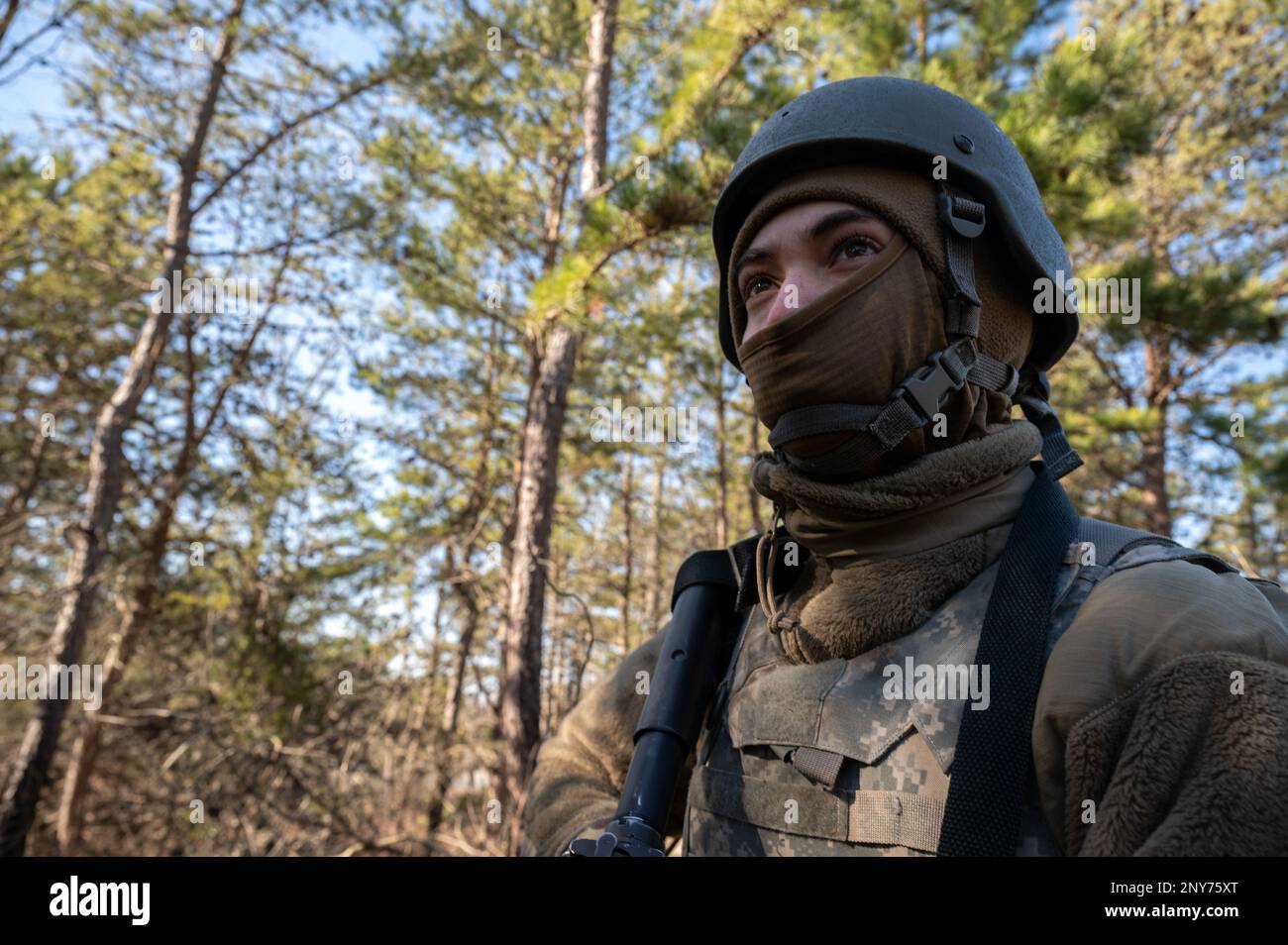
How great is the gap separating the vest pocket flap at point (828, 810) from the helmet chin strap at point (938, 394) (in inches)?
26.4

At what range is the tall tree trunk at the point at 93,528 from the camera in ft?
21.4

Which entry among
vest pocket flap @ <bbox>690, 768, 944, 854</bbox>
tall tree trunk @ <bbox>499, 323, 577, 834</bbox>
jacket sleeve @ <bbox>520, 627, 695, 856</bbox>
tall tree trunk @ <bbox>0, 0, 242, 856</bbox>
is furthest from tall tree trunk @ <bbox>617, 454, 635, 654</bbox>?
vest pocket flap @ <bbox>690, 768, 944, 854</bbox>

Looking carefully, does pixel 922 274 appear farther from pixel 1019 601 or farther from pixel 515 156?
pixel 515 156

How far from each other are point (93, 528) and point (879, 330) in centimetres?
751

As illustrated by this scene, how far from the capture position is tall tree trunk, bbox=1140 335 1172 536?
34.4 ft

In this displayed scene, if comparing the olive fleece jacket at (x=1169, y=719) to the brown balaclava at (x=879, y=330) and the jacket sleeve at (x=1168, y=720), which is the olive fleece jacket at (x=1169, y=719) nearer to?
the jacket sleeve at (x=1168, y=720)

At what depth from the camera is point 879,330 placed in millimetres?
1715

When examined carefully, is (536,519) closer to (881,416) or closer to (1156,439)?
(881,416)

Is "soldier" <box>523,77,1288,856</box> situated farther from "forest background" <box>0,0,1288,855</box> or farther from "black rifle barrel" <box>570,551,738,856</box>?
"forest background" <box>0,0,1288,855</box>

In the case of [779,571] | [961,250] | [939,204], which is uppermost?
[939,204]

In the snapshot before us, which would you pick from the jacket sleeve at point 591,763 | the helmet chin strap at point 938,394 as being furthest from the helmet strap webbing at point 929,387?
the jacket sleeve at point 591,763

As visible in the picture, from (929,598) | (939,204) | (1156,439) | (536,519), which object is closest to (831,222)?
(939,204)

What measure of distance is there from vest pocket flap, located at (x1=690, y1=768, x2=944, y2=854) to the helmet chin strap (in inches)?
26.4
